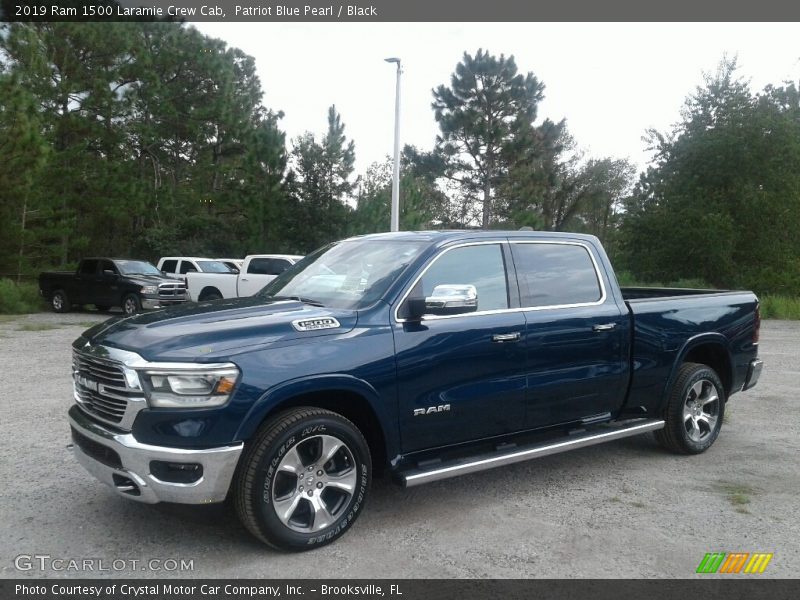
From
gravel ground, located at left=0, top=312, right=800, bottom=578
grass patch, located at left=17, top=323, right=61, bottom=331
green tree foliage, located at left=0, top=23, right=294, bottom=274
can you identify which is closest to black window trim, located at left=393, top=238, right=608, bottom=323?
gravel ground, located at left=0, top=312, right=800, bottom=578

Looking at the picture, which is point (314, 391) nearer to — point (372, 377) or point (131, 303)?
point (372, 377)

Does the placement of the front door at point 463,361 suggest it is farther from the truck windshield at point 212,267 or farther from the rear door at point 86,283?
the truck windshield at point 212,267

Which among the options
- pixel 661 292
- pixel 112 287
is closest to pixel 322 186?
pixel 112 287

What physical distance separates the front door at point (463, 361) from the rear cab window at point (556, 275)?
0.20 meters

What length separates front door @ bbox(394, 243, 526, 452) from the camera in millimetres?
4395

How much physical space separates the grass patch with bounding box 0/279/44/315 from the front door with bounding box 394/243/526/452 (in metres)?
19.7

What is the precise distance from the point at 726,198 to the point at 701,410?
27328mm

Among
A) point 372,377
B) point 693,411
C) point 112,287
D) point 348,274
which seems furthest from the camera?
point 112,287

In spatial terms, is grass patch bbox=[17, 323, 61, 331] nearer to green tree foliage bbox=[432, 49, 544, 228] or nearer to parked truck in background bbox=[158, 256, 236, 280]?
parked truck in background bbox=[158, 256, 236, 280]

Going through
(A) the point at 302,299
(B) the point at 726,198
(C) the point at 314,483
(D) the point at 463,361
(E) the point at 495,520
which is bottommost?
(E) the point at 495,520

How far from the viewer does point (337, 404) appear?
431 cm

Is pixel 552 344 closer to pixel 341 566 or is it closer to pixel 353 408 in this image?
pixel 353 408

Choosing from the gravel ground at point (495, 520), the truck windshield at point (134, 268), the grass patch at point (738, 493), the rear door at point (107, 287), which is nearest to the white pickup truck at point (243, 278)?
the truck windshield at point (134, 268)

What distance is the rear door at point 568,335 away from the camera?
5.00m
